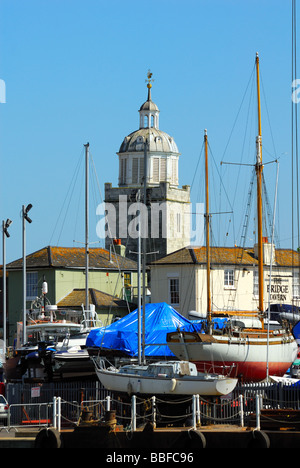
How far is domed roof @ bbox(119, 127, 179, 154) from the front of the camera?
10794 cm

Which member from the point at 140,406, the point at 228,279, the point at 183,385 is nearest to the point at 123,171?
the point at 228,279

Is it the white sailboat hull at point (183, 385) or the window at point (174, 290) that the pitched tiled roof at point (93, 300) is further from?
the white sailboat hull at point (183, 385)

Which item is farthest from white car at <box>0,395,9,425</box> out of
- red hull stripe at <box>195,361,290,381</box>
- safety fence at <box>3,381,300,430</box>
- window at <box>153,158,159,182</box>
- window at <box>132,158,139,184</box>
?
window at <box>153,158,159,182</box>

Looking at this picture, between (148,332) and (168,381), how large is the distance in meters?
12.0

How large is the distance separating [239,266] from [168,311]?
19.5m

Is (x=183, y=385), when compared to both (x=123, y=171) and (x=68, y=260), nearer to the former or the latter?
(x=68, y=260)

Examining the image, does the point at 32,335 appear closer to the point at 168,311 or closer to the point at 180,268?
the point at 168,311

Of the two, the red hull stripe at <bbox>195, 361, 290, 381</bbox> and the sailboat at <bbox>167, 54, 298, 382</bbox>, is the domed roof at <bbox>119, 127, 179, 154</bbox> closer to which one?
the sailboat at <bbox>167, 54, 298, 382</bbox>

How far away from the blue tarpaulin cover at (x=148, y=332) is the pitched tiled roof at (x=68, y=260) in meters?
24.1

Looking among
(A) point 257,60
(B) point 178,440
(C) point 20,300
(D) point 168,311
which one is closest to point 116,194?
(C) point 20,300

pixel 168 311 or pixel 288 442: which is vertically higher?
pixel 168 311

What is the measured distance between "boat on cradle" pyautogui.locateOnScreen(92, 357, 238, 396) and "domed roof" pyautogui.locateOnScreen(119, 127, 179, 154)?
7333cm

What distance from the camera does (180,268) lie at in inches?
2687

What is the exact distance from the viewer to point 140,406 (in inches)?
1373
